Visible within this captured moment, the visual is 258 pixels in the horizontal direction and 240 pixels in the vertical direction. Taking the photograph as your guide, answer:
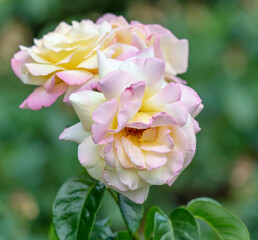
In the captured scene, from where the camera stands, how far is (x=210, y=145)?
284cm

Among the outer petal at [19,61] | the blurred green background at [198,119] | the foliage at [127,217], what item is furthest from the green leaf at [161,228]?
the blurred green background at [198,119]

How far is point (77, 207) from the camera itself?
2.74 feet

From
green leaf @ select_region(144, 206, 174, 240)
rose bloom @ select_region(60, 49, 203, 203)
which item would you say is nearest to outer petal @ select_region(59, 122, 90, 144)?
rose bloom @ select_region(60, 49, 203, 203)

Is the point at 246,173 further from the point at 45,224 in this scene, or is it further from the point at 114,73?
the point at 114,73

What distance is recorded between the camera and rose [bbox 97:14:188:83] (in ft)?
2.80

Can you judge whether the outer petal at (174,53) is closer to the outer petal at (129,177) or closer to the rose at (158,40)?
the rose at (158,40)

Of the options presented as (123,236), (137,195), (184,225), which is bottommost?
(123,236)

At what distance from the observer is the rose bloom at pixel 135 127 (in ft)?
2.33

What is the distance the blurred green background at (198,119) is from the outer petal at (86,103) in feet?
3.67

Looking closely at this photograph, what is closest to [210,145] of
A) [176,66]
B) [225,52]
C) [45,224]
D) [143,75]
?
[225,52]

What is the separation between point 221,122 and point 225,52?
41 centimetres

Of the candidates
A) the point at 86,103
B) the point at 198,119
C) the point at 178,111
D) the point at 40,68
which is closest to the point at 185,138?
the point at 178,111

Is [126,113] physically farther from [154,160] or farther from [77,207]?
[77,207]

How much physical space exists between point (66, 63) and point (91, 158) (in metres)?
0.18
